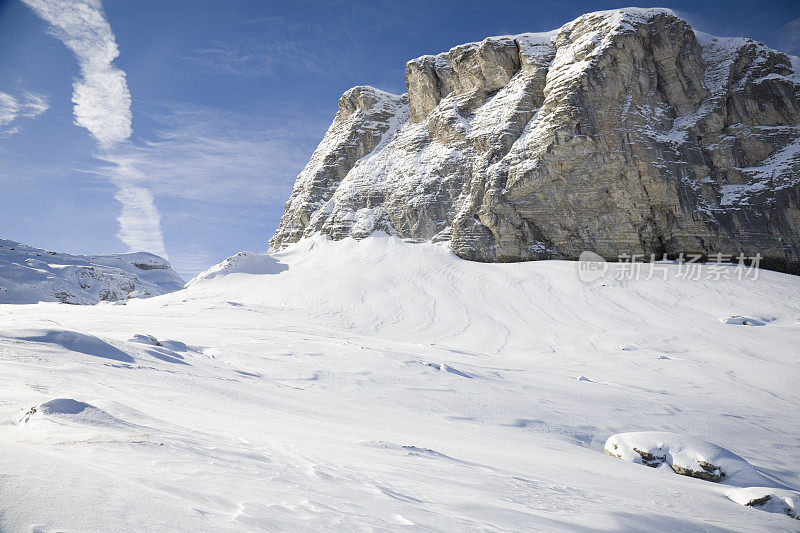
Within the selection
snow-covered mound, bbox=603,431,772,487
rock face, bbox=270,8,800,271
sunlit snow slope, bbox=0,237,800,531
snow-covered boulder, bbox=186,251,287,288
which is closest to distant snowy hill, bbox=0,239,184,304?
snow-covered boulder, bbox=186,251,287,288

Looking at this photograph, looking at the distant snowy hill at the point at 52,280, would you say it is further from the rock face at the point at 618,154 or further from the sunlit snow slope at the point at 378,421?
the rock face at the point at 618,154

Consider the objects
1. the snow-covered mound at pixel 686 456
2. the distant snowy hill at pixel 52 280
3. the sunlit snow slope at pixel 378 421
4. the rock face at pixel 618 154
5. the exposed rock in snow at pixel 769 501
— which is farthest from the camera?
the distant snowy hill at pixel 52 280

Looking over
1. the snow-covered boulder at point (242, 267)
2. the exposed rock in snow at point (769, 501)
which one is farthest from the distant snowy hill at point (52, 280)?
the exposed rock in snow at point (769, 501)

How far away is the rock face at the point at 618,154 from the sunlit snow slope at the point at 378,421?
1156 cm

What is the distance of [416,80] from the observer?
131ft

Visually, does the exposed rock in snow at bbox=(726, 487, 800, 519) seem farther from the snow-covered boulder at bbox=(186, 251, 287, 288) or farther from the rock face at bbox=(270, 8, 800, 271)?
the snow-covered boulder at bbox=(186, 251, 287, 288)

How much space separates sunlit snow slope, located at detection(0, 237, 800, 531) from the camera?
1.82 m

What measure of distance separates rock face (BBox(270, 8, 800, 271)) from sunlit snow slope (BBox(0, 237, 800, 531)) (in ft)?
37.9

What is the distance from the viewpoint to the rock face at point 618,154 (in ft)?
90.3

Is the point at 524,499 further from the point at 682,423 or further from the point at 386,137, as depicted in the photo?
the point at 386,137

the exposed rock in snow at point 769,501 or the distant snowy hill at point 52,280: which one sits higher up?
the exposed rock in snow at point 769,501

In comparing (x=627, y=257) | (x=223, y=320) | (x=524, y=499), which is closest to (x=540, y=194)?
(x=627, y=257)

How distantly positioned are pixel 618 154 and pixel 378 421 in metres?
29.6

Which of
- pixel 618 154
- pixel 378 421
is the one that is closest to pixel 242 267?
pixel 378 421
